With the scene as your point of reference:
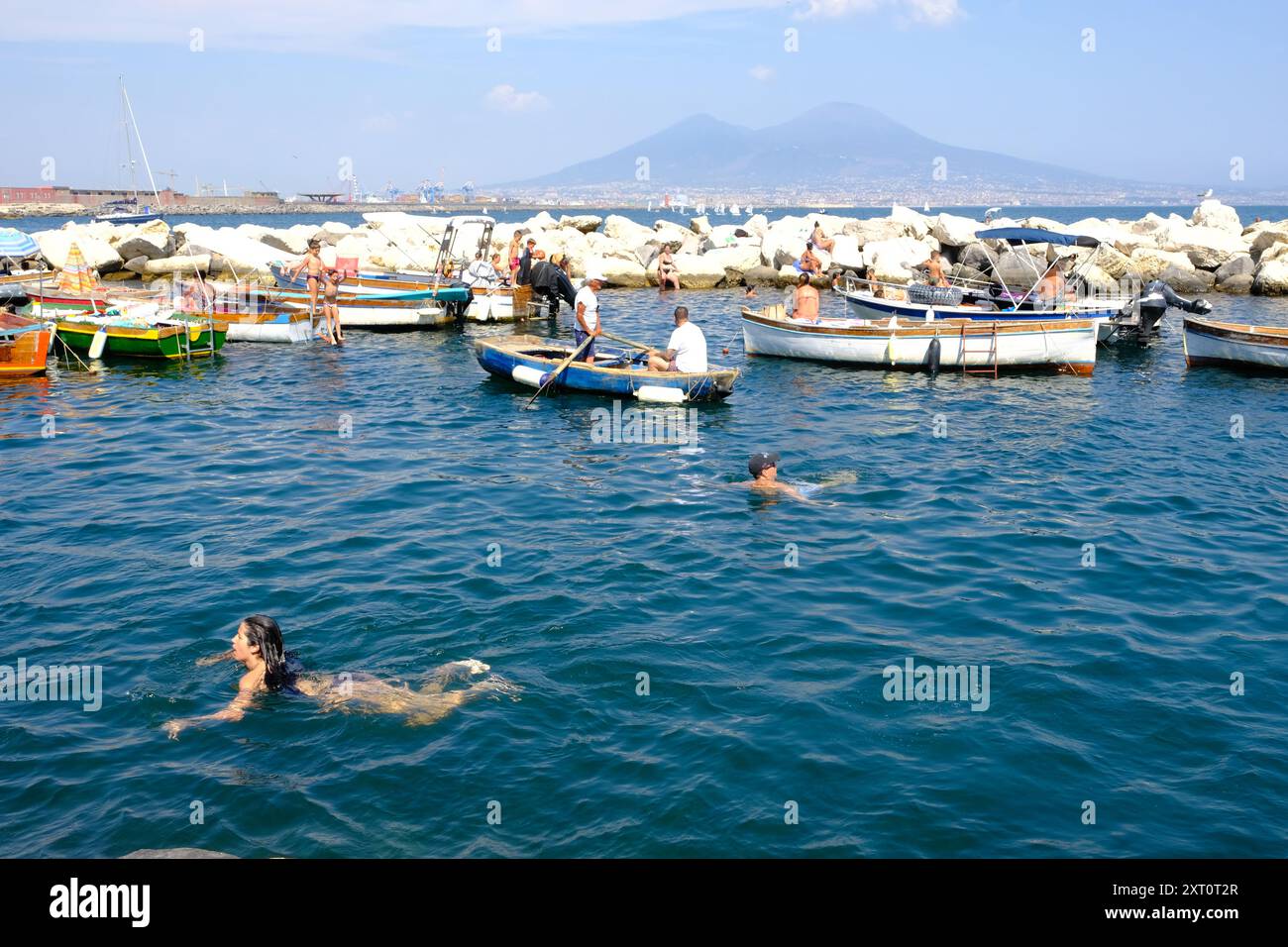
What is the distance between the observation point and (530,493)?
52.8 ft

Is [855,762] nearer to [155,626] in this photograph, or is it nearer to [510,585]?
[510,585]

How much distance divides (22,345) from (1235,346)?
1203 inches

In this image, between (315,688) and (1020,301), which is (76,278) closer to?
(315,688)

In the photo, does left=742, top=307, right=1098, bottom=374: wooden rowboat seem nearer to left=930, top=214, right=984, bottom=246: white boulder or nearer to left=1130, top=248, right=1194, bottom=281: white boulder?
left=1130, top=248, right=1194, bottom=281: white boulder

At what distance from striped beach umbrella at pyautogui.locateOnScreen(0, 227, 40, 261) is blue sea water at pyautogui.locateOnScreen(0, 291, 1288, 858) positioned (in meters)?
22.2

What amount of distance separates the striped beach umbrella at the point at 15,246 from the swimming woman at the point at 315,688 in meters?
36.4

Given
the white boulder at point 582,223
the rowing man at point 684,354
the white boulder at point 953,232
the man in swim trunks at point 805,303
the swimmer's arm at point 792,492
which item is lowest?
the swimmer's arm at point 792,492

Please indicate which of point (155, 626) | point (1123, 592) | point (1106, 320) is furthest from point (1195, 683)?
point (1106, 320)

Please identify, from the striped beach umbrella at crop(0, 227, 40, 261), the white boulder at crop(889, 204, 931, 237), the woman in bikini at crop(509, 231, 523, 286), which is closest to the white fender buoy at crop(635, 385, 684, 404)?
A: the woman in bikini at crop(509, 231, 523, 286)

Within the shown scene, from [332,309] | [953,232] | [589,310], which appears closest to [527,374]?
[589,310]

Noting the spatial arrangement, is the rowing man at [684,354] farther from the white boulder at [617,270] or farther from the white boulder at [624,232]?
the white boulder at [624,232]

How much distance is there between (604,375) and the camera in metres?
21.3

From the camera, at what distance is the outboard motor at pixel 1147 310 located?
2889 centimetres

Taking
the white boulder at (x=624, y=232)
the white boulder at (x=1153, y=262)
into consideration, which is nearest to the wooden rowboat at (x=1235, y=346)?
the white boulder at (x=1153, y=262)
